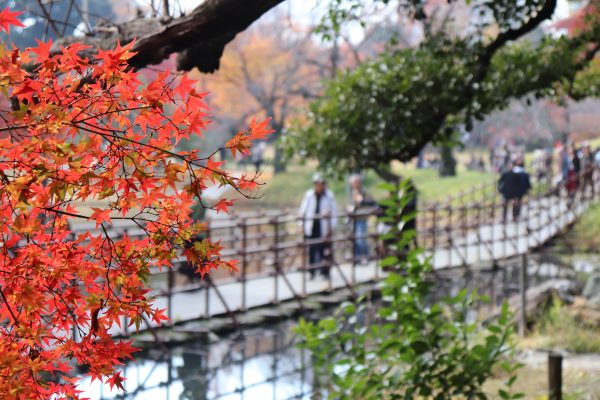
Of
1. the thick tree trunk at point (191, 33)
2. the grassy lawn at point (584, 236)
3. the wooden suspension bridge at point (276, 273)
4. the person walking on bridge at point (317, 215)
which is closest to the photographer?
the thick tree trunk at point (191, 33)

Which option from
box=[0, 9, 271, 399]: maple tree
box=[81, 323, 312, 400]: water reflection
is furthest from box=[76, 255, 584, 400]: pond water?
box=[0, 9, 271, 399]: maple tree

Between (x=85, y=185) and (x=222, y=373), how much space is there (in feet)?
22.0

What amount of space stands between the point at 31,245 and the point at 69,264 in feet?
0.46

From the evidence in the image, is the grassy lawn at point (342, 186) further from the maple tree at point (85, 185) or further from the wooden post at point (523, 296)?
the maple tree at point (85, 185)

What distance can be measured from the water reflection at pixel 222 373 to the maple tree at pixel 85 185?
504 centimetres

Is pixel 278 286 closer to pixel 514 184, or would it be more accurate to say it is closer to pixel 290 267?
pixel 290 267

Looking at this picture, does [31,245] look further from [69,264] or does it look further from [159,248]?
[159,248]

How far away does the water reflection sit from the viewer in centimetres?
852

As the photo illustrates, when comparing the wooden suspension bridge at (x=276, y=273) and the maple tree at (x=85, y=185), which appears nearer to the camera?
the maple tree at (x=85, y=185)

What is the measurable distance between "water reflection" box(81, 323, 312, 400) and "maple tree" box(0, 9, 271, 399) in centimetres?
504

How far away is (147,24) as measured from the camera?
467 centimetres

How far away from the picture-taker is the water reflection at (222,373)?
8523 millimetres

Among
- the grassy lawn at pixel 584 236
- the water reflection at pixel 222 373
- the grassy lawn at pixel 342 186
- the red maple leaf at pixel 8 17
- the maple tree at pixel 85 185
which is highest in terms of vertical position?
the red maple leaf at pixel 8 17

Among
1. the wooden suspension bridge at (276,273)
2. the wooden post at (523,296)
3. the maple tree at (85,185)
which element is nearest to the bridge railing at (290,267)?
Result: the wooden suspension bridge at (276,273)
